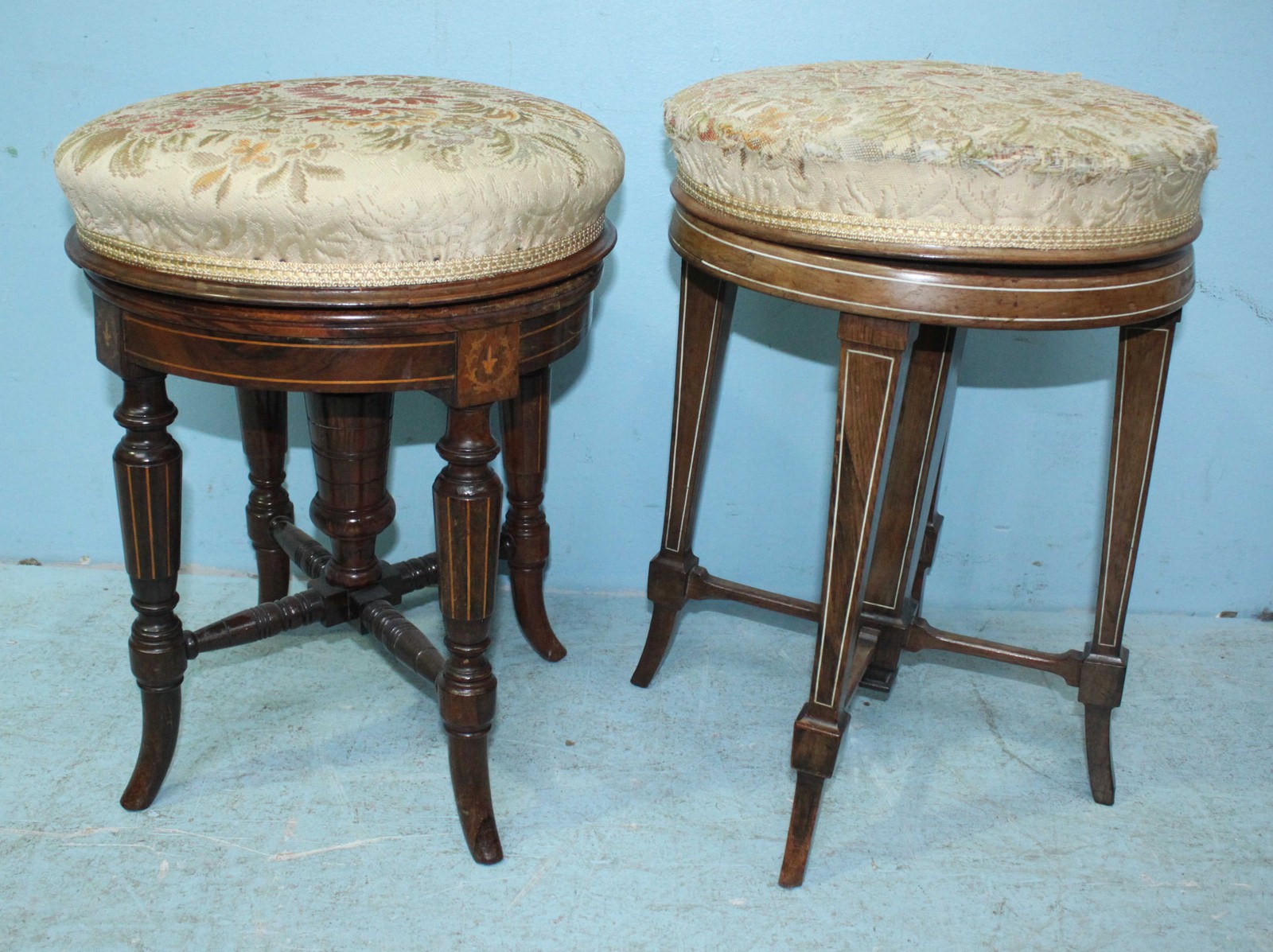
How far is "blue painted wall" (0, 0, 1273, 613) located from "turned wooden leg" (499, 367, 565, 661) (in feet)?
0.53

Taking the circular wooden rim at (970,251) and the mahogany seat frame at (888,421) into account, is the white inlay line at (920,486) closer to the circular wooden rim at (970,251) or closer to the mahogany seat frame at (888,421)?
the mahogany seat frame at (888,421)

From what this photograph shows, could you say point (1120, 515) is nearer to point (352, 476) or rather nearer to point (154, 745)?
point (352, 476)

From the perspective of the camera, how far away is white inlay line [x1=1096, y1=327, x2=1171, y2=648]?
1.21m

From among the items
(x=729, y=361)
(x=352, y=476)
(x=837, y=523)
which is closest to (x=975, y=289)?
(x=837, y=523)

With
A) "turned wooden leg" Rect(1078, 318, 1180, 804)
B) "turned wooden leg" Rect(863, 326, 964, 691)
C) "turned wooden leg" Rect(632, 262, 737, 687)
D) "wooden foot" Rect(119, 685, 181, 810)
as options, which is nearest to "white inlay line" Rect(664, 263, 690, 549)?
"turned wooden leg" Rect(632, 262, 737, 687)

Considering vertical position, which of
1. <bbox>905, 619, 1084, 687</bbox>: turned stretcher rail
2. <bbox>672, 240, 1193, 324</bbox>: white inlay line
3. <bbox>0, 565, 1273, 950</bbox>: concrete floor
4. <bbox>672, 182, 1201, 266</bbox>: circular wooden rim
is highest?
<bbox>672, 182, 1201, 266</bbox>: circular wooden rim

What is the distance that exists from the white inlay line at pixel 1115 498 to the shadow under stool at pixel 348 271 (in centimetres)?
55

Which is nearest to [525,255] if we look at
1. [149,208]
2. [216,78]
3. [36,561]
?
[149,208]

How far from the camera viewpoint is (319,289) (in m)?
0.97

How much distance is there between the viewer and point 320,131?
0.99 meters

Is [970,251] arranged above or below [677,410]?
above

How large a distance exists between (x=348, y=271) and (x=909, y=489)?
0.70 metres

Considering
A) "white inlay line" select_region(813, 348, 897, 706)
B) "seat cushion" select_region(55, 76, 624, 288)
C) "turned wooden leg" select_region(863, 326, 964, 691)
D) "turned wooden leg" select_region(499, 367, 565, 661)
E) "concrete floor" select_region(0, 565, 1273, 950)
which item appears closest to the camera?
"seat cushion" select_region(55, 76, 624, 288)

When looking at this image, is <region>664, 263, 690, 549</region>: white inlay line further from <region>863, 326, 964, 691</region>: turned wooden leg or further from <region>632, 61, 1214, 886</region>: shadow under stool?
<region>863, 326, 964, 691</region>: turned wooden leg
